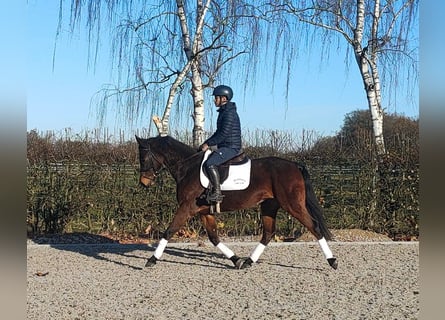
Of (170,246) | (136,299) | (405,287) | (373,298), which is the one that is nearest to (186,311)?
(136,299)

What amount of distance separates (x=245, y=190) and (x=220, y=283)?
133 centimetres

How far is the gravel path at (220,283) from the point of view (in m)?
5.44

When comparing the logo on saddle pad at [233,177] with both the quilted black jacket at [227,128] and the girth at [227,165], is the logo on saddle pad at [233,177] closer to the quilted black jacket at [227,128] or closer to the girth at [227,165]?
the girth at [227,165]

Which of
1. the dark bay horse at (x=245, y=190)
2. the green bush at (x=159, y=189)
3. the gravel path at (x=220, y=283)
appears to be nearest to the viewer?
the gravel path at (x=220, y=283)

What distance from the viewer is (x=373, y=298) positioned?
19.4 ft

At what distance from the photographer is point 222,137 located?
718 centimetres

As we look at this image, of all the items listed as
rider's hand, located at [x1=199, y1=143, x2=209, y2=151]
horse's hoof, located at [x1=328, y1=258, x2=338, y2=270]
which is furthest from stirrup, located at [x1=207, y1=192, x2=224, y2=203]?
horse's hoof, located at [x1=328, y1=258, x2=338, y2=270]

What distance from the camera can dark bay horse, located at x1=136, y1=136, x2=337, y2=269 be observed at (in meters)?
7.25

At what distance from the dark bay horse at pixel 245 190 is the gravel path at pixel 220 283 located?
0.46 meters

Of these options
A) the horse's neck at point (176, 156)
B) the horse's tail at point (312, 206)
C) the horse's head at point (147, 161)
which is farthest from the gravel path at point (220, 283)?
the horse's neck at point (176, 156)

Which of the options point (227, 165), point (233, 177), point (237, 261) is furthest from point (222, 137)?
point (237, 261)
